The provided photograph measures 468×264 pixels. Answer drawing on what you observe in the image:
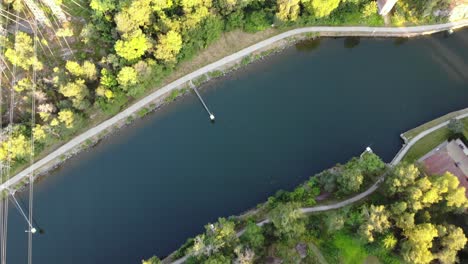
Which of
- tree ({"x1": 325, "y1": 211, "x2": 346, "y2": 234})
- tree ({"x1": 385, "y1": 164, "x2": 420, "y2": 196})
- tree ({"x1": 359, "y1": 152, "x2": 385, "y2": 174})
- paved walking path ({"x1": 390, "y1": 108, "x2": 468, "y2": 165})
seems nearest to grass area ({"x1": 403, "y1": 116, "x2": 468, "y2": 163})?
paved walking path ({"x1": 390, "y1": 108, "x2": 468, "y2": 165})

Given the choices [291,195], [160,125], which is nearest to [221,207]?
[291,195]

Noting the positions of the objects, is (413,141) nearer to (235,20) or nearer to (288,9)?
(288,9)

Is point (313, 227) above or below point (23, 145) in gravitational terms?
→ below

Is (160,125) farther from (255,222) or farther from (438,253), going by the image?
(438,253)

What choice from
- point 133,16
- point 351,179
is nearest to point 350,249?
point 351,179

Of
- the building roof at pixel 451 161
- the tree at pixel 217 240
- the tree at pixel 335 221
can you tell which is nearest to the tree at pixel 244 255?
the tree at pixel 217 240

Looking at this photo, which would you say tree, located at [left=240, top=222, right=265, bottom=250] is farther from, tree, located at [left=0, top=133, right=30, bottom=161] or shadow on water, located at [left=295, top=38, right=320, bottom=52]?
tree, located at [left=0, top=133, right=30, bottom=161]

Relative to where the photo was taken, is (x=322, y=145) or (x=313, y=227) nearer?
(x=313, y=227)

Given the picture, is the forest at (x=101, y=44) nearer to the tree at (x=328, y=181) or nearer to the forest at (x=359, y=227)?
the forest at (x=359, y=227)
